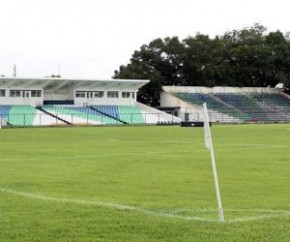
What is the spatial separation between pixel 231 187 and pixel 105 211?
519cm

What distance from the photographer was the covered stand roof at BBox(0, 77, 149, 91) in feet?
281

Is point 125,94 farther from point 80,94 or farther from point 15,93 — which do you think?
point 15,93

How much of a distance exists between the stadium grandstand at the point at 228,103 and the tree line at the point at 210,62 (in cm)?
333

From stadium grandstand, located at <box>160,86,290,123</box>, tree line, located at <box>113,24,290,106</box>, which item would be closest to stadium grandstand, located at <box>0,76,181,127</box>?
stadium grandstand, located at <box>160,86,290,123</box>

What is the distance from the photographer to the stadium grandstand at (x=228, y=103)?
3831 inches

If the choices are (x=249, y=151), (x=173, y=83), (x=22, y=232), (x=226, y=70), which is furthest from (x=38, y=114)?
(x=22, y=232)

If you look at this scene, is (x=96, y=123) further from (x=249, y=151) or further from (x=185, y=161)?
(x=185, y=161)

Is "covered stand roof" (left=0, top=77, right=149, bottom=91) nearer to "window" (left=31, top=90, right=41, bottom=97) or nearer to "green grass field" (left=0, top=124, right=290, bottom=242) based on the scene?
"window" (left=31, top=90, right=41, bottom=97)

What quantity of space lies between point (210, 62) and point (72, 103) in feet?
93.2

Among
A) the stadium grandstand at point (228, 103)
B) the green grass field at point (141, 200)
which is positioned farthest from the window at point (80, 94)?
the green grass field at point (141, 200)

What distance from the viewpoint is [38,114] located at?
82.4 m

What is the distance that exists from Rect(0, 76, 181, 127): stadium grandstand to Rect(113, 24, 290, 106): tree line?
32.7ft

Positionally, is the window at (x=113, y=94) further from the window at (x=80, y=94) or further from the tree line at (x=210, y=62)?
the tree line at (x=210, y=62)

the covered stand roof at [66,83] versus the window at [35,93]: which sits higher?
the covered stand roof at [66,83]
